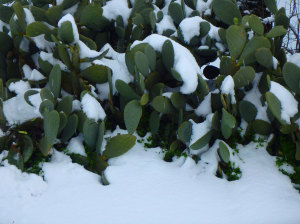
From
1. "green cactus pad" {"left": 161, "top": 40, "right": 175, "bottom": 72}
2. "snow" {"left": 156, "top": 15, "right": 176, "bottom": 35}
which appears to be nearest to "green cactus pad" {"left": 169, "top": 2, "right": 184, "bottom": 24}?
"snow" {"left": 156, "top": 15, "right": 176, "bottom": 35}

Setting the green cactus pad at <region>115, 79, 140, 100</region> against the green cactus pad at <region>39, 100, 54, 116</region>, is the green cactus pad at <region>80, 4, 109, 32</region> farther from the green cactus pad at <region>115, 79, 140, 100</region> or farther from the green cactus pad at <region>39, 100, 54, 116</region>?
the green cactus pad at <region>39, 100, 54, 116</region>

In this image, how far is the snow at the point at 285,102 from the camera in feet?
6.31

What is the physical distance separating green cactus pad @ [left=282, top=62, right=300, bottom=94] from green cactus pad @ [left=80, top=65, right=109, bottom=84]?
1013mm

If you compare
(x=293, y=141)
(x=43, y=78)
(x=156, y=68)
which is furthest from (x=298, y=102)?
(x=43, y=78)

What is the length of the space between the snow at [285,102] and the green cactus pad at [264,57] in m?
0.21

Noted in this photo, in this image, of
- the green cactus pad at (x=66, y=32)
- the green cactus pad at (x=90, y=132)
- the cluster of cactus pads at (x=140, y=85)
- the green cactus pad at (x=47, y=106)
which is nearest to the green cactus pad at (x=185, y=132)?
the cluster of cactus pads at (x=140, y=85)

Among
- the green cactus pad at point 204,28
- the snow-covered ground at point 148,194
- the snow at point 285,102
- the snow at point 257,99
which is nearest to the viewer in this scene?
the snow-covered ground at point 148,194

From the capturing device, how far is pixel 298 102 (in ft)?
6.68

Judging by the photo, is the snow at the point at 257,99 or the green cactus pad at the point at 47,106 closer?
the green cactus pad at the point at 47,106

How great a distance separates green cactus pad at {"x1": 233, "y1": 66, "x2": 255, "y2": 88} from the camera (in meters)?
2.01

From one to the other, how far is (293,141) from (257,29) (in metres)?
0.70

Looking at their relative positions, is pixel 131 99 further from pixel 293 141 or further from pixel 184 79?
pixel 293 141

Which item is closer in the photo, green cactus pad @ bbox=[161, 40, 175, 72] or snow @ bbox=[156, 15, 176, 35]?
green cactus pad @ bbox=[161, 40, 175, 72]

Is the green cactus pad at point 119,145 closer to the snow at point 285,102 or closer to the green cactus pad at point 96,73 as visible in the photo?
the green cactus pad at point 96,73
